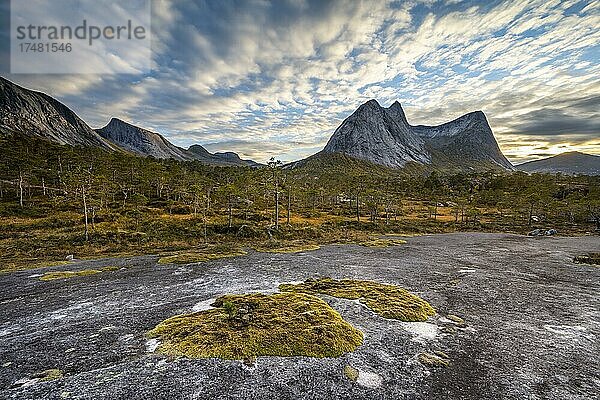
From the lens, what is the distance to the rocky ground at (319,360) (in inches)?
275

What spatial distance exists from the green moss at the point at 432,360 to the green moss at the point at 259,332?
1.78m

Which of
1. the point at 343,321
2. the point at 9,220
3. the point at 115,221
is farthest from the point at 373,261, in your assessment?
the point at 9,220

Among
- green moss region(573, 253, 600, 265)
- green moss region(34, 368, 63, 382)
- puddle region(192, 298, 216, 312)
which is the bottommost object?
green moss region(573, 253, 600, 265)

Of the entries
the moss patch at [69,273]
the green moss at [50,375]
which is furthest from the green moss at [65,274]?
the green moss at [50,375]

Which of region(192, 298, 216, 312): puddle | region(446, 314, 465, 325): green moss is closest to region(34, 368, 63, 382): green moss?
region(192, 298, 216, 312): puddle

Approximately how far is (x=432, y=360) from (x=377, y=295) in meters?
5.58

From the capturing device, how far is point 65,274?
1905 centimetres

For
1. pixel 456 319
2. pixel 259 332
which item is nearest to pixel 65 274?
pixel 259 332

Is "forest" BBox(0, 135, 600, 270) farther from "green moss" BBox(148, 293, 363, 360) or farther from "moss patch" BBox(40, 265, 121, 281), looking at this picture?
"green moss" BBox(148, 293, 363, 360)

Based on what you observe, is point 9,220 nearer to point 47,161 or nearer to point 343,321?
point 47,161

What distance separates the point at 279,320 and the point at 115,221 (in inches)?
1859

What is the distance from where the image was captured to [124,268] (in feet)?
69.4

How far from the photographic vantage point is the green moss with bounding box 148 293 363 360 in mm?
8484

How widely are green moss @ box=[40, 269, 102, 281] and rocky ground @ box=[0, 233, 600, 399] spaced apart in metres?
0.78
